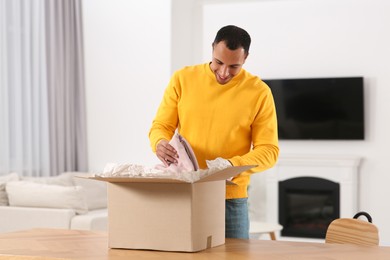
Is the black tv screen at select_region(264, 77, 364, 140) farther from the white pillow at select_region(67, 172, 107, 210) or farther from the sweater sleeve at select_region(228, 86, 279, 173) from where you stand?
the sweater sleeve at select_region(228, 86, 279, 173)

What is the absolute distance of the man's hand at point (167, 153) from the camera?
2.34m

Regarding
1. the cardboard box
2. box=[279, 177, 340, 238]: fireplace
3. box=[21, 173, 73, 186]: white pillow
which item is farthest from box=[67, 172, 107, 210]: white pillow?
the cardboard box

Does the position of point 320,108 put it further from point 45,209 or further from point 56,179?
point 45,209

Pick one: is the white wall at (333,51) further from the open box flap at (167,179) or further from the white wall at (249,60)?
the open box flap at (167,179)

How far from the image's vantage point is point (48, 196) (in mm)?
5352

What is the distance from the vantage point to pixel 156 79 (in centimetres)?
738

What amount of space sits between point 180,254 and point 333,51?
5520mm

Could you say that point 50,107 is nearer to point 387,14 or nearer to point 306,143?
point 306,143

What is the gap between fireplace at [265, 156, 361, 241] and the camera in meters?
7.30

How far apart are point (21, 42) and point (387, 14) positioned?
11.4ft

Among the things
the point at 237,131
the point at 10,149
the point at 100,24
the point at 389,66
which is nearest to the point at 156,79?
the point at 100,24

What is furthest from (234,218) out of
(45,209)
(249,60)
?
(249,60)

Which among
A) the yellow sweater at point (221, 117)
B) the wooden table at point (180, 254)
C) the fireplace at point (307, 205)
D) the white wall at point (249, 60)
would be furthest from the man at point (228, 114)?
the fireplace at point (307, 205)

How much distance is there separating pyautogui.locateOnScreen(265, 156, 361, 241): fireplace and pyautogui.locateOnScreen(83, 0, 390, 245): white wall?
16 centimetres
